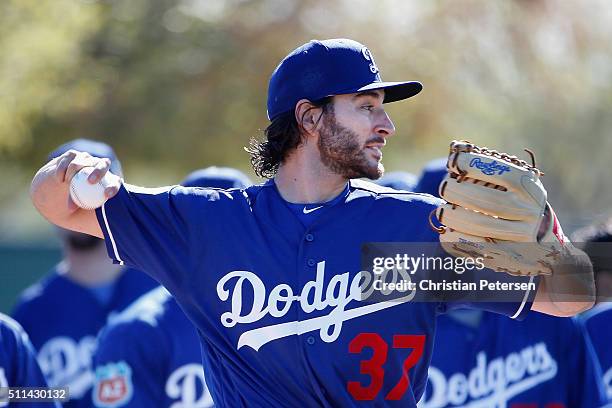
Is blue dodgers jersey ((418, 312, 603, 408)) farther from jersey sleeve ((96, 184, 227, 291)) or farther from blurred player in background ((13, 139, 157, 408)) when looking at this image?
blurred player in background ((13, 139, 157, 408))

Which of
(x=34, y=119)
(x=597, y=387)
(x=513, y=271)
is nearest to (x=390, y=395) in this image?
(x=513, y=271)

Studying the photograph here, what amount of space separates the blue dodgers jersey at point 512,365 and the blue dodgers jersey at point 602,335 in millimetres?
345

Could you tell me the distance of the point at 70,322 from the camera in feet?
19.7

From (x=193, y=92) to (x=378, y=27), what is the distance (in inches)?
104

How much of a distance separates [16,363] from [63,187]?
1.23m

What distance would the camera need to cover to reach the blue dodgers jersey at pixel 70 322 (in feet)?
19.2

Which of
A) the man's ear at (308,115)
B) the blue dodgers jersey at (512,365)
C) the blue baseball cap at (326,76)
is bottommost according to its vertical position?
the blue dodgers jersey at (512,365)

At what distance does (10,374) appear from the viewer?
418 centimetres

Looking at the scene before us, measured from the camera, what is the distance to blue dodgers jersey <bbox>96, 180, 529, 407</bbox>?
323cm

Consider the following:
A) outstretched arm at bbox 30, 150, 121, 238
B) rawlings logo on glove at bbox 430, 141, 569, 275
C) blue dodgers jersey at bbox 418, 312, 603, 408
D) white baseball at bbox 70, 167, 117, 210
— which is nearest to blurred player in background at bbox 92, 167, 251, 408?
blue dodgers jersey at bbox 418, 312, 603, 408

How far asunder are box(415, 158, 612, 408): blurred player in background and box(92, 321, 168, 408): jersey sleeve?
3.97ft

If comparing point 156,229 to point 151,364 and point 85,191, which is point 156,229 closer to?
point 85,191

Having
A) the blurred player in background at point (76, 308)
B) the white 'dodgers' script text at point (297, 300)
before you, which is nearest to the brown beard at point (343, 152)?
the white 'dodgers' script text at point (297, 300)

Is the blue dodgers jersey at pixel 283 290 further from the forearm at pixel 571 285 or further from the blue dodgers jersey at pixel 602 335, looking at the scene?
the blue dodgers jersey at pixel 602 335
